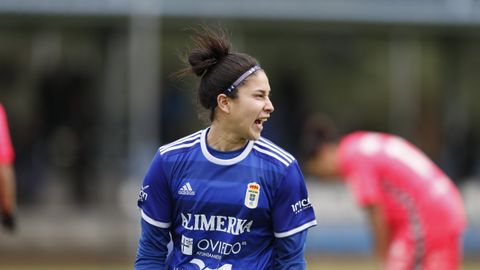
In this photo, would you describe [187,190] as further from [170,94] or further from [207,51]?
[170,94]

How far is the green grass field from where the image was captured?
532 inches

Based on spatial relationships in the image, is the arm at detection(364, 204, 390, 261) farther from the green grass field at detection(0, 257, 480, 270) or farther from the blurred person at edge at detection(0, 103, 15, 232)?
the green grass field at detection(0, 257, 480, 270)

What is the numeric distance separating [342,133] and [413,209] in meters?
9.99

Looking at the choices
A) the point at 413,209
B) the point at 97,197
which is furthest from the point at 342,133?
the point at 413,209

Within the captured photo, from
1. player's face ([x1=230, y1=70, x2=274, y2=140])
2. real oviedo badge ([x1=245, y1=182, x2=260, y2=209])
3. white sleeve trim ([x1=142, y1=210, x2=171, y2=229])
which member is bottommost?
white sleeve trim ([x1=142, y1=210, x2=171, y2=229])

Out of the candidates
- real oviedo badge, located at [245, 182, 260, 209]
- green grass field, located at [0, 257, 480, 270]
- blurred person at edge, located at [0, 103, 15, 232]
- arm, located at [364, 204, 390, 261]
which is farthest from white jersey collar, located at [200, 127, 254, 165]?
green grass field, located at [0, 257, 480, 270]

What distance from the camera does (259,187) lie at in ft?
16.1

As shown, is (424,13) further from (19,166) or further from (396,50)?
(19,166)

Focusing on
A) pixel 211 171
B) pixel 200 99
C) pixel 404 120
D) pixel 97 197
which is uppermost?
pixel 200 99

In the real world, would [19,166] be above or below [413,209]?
below

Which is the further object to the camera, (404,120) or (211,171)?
(404,120)

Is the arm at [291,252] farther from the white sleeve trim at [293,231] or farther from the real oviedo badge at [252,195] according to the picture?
the real oviedo badge at [252,195]

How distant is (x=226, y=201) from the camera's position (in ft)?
16.3

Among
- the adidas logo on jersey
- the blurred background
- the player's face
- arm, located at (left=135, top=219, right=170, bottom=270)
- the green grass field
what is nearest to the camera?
the player's face
